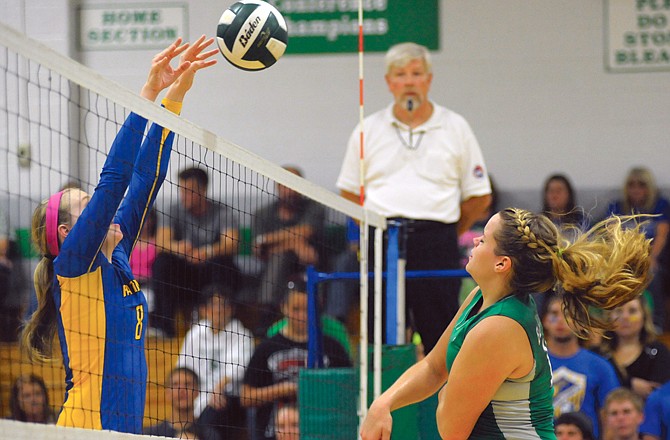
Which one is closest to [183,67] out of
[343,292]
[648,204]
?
[343,292]

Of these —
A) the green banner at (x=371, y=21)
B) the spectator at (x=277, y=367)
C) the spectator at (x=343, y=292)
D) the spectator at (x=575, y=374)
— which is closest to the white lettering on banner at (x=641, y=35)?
the green banner at (x=371, y=21)

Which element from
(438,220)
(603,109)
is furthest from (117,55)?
(438,220)

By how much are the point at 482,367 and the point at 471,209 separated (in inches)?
119

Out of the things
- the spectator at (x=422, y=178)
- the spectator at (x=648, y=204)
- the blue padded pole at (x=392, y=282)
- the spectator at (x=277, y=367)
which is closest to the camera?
the blue padded pole at (x=392, y=282)

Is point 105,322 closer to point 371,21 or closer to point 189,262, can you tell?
point 189,262

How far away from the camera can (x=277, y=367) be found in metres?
7.03

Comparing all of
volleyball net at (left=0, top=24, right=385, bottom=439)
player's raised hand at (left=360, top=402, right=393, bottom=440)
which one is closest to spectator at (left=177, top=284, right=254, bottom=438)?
volleyball net at (left=0, top=24, right=385, bottom=439)

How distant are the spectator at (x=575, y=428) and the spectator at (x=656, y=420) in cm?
79

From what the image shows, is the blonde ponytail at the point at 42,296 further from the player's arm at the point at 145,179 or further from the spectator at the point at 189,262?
the spectator at the point at 189,262

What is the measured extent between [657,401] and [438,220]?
6.61ft

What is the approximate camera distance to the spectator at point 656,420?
6738 millimetres

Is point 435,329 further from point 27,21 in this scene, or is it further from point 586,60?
point 27,21

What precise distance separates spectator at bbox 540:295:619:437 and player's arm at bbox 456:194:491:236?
3.21 ft

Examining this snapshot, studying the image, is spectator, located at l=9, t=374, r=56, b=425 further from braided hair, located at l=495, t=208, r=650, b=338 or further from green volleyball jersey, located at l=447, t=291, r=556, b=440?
braided hair, located at l=495, t=208, r=650, b=338
